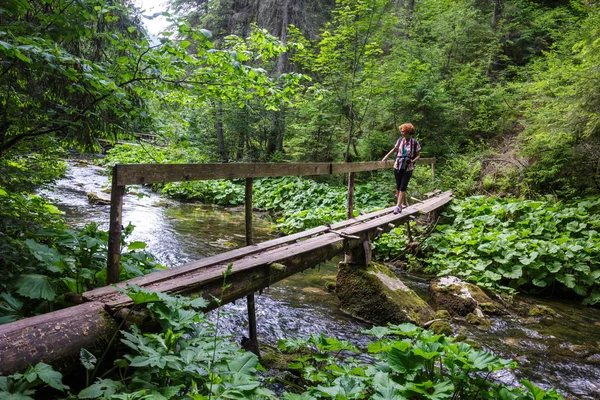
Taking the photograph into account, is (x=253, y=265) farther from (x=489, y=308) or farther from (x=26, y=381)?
(x=489, y=308)

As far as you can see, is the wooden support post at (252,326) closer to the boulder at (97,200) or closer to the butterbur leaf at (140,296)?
the butterbur leaf at (140,296)

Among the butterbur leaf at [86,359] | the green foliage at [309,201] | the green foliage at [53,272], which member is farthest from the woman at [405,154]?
the butterbur leaf at [86,359]

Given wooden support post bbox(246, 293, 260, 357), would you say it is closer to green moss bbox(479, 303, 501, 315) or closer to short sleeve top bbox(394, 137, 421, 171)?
green moss bbox(479, 303, 501, 315)

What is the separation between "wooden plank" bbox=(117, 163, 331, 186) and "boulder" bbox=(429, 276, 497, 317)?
3619 millimetres

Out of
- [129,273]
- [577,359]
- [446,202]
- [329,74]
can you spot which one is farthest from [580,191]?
[129,273]

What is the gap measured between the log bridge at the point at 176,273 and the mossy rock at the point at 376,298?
33 cm

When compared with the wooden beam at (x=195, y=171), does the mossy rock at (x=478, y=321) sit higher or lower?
lower

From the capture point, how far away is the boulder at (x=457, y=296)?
5.75 metres

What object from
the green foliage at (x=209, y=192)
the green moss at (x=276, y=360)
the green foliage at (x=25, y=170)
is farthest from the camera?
the green foliage at (x=209, y=192)

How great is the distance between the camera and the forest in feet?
7.52

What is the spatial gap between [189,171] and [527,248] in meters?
7.20

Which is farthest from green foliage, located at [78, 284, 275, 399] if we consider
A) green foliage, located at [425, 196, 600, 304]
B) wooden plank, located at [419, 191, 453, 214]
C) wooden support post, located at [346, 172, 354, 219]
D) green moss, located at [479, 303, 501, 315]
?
wooden plank, located at [419, 191, 453, 214]

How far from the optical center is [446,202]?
10.2 metres

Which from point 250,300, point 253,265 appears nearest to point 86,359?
point 253,265
